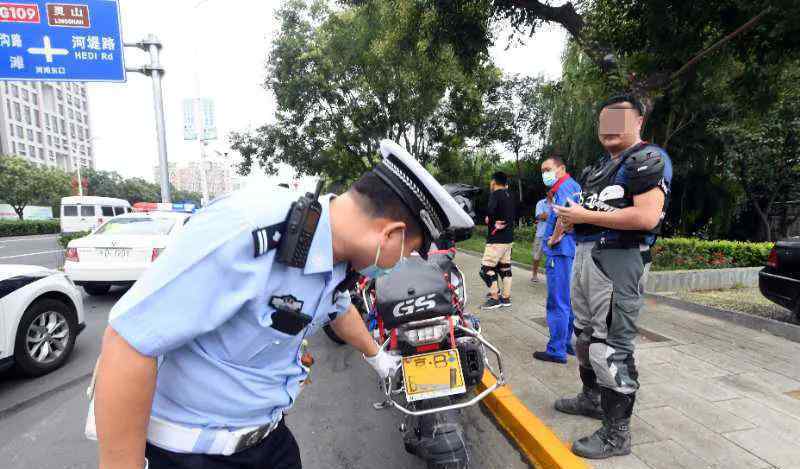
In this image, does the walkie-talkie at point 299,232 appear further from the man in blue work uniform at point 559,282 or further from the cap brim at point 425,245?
the man in blue work uniform at point 559,282

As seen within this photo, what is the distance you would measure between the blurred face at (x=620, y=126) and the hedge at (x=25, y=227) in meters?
34.9

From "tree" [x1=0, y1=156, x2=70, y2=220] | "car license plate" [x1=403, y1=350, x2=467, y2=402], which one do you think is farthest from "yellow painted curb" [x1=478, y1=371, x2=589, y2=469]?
"tree" [x1=0, y1=156, x2=70, y2=220]

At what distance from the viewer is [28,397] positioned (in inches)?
131

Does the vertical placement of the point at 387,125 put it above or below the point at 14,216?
above

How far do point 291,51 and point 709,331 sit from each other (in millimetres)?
13033

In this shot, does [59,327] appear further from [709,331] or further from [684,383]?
[709,331]

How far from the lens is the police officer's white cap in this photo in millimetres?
1005

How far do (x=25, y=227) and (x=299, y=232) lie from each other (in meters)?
36.7

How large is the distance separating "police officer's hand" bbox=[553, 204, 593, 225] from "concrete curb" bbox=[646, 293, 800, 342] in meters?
3.69

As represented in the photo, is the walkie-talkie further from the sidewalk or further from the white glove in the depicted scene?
the sidewalk

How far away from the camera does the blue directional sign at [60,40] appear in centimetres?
744

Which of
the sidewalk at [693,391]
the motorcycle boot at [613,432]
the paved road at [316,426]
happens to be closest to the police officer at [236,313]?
the paved road at [316,426]

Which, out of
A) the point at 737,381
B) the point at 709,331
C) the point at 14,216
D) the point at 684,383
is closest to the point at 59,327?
the point at 684,383

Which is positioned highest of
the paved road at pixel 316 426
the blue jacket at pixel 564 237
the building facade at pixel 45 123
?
the building facade at pixel 45 123
